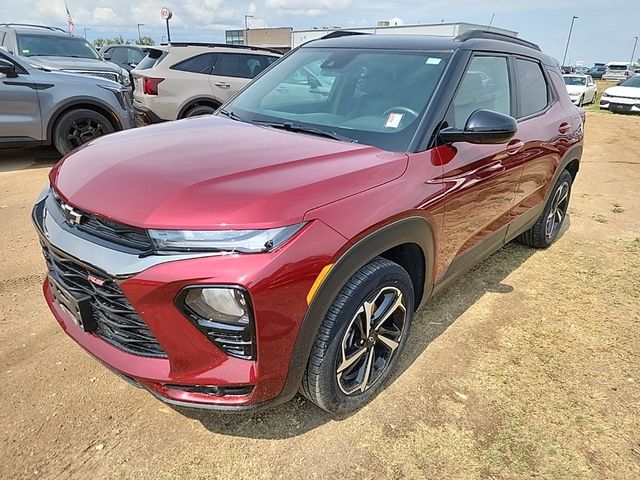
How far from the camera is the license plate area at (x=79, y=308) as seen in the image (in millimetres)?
1936

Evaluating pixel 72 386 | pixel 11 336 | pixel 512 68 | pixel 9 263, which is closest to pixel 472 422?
pixel 72 386

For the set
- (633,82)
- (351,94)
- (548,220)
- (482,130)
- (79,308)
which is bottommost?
(548,220)

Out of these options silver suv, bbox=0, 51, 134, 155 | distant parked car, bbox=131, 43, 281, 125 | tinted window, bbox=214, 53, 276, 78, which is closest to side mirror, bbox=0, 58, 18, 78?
silver suv, bbox=0, 51, 134, 155

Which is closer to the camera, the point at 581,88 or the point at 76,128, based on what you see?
the point at 76,128

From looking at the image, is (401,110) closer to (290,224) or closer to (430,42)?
(430,42)

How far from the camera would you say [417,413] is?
2.40 m

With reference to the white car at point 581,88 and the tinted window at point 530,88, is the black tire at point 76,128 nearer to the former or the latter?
the tinted window at point 530,88

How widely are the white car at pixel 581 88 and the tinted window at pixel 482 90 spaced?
18.4 meters

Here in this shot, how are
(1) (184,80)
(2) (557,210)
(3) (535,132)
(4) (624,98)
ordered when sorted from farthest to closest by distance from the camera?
(4) (624,98) < (1) (184,80) < (2) (557,210) < (3) (535,132)

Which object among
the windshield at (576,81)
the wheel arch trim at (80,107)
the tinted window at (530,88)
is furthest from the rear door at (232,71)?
the windshield at (576,81)

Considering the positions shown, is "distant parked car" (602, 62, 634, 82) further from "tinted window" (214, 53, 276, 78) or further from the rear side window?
the rear side window

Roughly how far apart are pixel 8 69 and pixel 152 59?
247 centimetres

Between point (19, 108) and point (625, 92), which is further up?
point (19, 108)

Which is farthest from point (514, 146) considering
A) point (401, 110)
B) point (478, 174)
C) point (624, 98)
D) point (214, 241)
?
point (624, 98)
